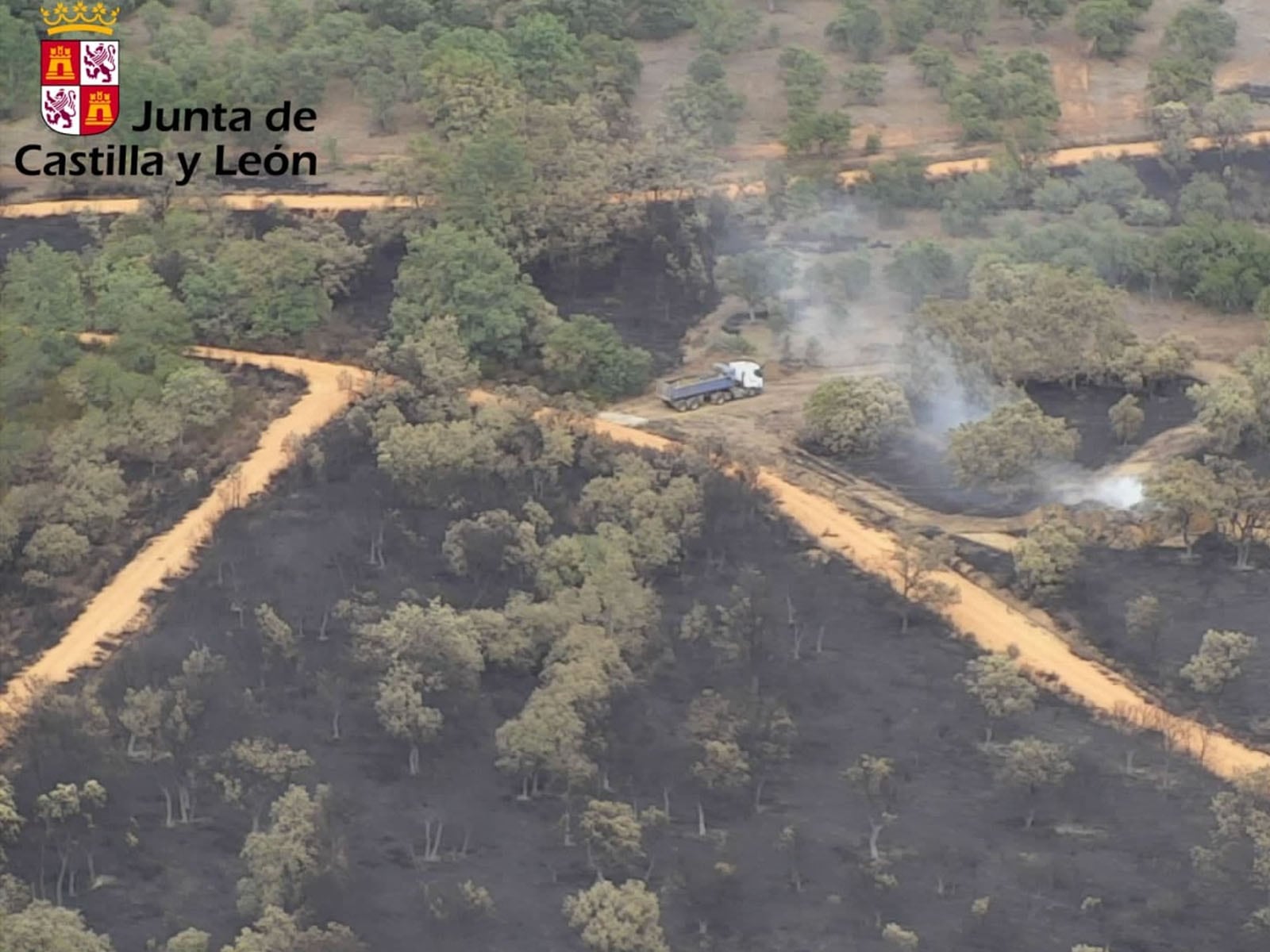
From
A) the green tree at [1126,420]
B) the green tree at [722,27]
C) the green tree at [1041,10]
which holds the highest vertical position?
the green tree at [1041,10]

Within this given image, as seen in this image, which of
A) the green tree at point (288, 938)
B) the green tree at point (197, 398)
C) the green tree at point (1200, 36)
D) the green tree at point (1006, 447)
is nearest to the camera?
the green tree at point (288, 938)

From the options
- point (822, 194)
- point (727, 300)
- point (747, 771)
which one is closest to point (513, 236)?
point (727, 300)

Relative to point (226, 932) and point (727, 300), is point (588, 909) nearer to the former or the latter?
point (226, 932)

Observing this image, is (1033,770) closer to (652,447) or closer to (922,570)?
(922,570)

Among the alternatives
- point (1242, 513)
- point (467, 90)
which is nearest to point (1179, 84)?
point (467, 90)

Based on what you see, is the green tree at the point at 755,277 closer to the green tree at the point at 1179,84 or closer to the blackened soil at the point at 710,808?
the blackened soil at the point at 710,808

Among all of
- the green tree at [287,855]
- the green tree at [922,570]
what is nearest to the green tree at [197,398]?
the green tree at [287,855]
